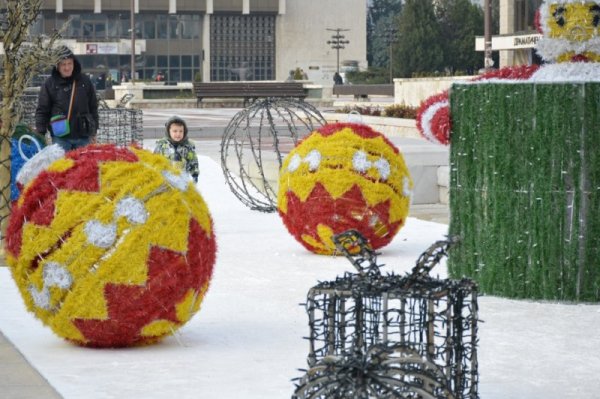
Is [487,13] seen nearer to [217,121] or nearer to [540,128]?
[217,121]

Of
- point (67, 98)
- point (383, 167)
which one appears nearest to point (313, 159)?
point (383, 167)

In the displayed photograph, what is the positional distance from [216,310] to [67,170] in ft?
6.56

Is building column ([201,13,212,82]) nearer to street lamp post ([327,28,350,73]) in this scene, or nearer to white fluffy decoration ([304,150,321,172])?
street lamp post ([327,28,350,73])

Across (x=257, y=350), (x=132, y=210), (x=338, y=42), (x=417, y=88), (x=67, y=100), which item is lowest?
(x=257, y=350)

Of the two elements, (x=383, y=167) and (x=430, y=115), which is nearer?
(x=430, y=115)

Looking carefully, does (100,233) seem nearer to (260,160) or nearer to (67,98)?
(67,98)

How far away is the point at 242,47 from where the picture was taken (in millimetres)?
96375

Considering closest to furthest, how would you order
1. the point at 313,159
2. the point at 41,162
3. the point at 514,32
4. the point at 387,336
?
the point at 387,336, the point at 41,162, the point at 313,159, the point at 514,32

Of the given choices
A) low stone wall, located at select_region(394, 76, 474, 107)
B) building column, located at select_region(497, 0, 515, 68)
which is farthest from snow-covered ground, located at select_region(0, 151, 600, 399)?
building column, located at select_region(497, 0, 515, 68)

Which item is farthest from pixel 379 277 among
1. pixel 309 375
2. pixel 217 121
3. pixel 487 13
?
pixel 487 13

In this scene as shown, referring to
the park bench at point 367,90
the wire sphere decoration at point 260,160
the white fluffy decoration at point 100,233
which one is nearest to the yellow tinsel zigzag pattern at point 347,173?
the wire sphere decoration at point 260,160

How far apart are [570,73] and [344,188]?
2.71 meters

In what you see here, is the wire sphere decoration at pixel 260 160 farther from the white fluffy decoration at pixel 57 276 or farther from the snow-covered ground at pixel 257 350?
the white fluffy decoration at pixel 57 276

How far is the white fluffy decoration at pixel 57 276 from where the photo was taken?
809 cm
